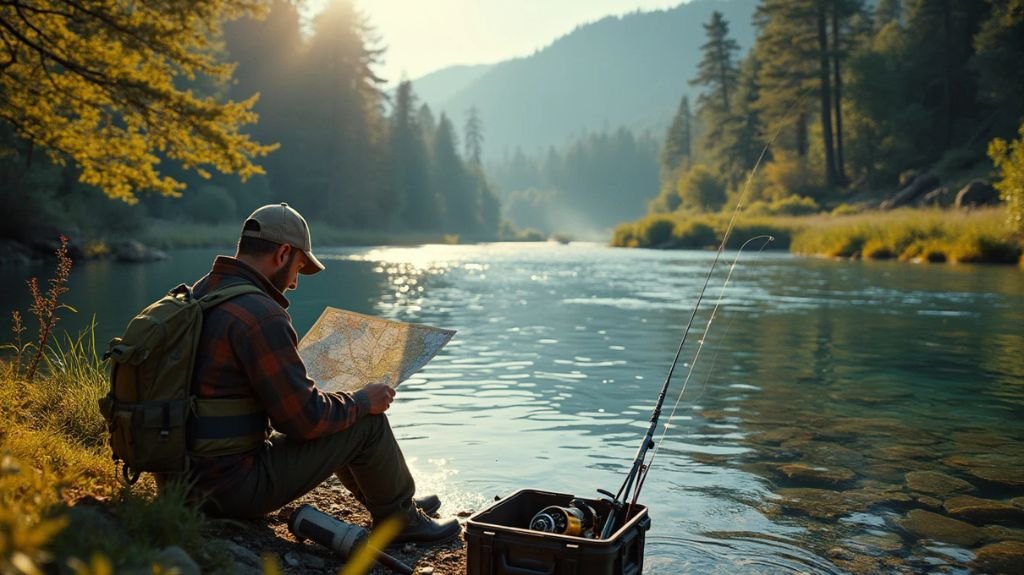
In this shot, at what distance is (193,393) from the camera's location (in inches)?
134

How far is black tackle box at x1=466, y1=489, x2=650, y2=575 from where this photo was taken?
3.18m

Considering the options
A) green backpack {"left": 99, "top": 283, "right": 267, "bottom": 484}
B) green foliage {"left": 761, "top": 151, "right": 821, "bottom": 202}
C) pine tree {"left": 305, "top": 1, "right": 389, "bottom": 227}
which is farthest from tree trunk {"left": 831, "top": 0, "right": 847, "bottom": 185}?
green backpack {"left": 99, "top": 283, "right": 267, "bottom": 484}

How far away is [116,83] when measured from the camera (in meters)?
12.4

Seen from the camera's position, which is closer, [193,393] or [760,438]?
[193,393]

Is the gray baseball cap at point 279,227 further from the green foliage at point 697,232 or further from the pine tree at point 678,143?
the pine tree at point 678,143

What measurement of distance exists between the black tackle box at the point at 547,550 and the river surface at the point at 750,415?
38.5 inches

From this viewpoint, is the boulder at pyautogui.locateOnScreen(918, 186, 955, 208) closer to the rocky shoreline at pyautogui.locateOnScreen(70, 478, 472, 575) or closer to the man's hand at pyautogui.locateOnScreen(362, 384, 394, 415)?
the rocky shoreline at pyautogui.locateOnScreen(70, 478, 472, 575)

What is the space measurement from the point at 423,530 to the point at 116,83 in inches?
413

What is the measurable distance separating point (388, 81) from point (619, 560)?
70.1 meters

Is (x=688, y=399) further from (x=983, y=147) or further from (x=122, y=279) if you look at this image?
(x=983, y=147)

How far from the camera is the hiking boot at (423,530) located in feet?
13.9

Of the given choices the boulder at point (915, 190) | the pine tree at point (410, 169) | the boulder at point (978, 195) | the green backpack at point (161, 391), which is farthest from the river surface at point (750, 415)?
the pine tree at point (410, 169)

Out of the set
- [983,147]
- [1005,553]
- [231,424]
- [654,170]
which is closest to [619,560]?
[231,424]

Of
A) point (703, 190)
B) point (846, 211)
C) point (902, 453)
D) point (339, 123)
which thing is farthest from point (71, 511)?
point (339, 123)
